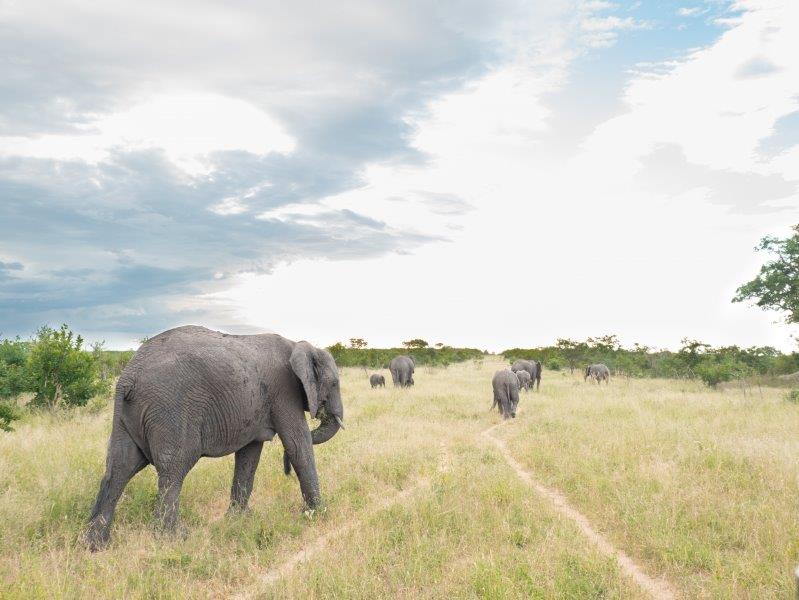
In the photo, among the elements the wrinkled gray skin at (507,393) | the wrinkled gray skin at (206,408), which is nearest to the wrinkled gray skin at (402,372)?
the wrinkled gray skin at (507,393)

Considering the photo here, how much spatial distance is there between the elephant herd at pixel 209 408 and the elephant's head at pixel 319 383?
0.06 ft

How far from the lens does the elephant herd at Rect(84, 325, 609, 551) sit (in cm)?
690

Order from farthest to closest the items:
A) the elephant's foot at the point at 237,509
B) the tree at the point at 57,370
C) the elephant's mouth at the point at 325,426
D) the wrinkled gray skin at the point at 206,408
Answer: the tree at the point at 57,370, the elephant's mouth at the point at 325,426, the elephant's foot at the point at 237,509, the wrinkled gray skin at the point at 206,408

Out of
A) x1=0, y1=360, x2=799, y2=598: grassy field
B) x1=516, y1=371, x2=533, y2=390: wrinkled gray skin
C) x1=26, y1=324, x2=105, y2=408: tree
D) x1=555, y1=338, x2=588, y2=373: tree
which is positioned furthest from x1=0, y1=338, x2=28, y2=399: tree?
x1=555, y1=338, x2=588, y2=373: tree

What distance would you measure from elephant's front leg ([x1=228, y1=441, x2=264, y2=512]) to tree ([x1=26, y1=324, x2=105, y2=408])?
10929 mm

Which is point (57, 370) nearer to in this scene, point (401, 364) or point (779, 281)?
point (401, 364)

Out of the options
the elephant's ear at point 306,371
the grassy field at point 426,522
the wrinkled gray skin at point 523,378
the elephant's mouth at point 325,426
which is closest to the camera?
the grassy field at point 426,522

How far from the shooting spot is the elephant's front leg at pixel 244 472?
848 centimetres

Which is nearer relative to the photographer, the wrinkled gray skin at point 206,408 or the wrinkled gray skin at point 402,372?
the wrinkled gray skin at point 206,408

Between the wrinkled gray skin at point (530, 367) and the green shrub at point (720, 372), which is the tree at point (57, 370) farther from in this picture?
the green shrub at point (720, 372)

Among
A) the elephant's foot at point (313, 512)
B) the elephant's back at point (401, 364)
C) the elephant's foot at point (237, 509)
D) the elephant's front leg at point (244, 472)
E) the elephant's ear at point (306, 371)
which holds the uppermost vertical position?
the elephant's ear at point (306, 371)

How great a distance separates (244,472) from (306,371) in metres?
2.03

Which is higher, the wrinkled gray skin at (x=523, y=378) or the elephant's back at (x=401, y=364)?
the elephant's back at (x=401, y=364)

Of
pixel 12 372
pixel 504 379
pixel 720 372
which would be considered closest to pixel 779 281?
pixel 720 372
